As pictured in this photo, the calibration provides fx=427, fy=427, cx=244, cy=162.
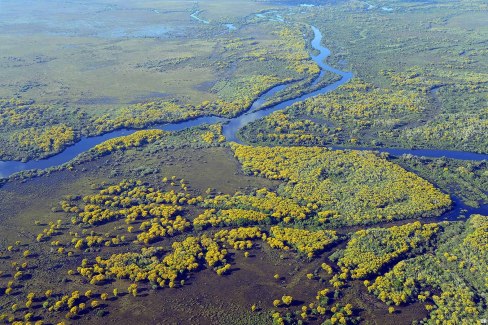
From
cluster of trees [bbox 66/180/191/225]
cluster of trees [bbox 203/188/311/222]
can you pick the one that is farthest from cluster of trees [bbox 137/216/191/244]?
cluster of trees [bbox 203/188/311/222]

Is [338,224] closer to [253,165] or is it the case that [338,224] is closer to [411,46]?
[253,165]

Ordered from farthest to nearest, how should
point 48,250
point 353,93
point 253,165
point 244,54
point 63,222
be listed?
point 244,54 < point 353,93 < point 253,165 < point 63,222 < point 48,250

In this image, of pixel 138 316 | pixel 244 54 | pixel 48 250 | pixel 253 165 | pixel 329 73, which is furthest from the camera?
pixel 244 54

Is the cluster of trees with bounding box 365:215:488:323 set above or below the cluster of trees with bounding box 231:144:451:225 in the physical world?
below

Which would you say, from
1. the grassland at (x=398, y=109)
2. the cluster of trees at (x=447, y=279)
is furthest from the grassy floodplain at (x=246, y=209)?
the grassland at (x=398, y=109)

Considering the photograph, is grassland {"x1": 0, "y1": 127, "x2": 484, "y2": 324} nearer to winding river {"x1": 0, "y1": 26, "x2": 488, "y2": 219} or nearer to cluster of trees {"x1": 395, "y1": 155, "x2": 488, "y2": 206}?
cluster of trees {"x1": 395, "y1": 155, "x2": 488, "y2": 206}

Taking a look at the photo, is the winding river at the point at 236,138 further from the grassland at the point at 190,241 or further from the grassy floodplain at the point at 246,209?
the grassland at the point at 190,241

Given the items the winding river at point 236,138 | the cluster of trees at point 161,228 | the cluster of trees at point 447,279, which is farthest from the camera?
the winding river at point 236,138

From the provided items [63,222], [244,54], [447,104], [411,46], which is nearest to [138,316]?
[63,222]
